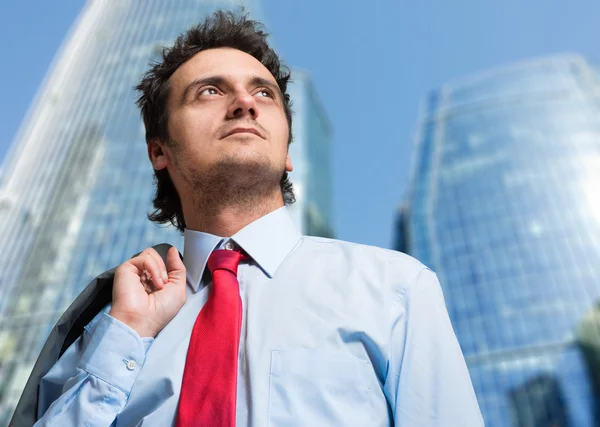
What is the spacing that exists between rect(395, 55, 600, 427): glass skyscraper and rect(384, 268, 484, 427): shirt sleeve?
49.2m

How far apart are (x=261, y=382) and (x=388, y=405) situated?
414 millimetres

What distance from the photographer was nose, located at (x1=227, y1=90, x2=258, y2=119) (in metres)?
2.46

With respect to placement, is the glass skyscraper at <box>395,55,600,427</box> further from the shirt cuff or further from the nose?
the shirt cuff

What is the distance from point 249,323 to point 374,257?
0.53 metres

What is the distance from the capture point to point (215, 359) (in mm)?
1851

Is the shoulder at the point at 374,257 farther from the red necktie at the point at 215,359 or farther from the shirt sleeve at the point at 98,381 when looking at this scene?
the shirt sleeve at the point at 98,381

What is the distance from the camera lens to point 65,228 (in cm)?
5416

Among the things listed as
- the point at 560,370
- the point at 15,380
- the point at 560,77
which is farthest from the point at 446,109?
the point at 15,380

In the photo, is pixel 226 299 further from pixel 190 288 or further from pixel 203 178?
pixel 203 178

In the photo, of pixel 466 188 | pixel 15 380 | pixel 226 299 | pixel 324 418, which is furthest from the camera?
pixel 466 188

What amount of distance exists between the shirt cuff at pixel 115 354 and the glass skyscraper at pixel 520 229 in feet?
162

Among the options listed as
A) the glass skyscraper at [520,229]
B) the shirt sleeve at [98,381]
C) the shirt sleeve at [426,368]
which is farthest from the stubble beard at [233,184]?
the glass skyscraper at [520,229]

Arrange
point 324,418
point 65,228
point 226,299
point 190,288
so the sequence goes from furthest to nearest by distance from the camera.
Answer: point 65,228 → point 190,288 → point 226,299 → point 324,418

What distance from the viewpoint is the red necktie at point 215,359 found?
5.56 ft
